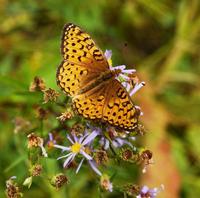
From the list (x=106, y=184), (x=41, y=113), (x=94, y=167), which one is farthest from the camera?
(x=41, y=113)

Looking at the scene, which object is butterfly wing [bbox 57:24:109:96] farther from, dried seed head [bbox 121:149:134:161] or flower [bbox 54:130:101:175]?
dried seed head [bbox 121:149:134:161]

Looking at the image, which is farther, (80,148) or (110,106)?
(80,148)

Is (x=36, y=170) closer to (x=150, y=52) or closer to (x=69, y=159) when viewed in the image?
(x=69, y=159)

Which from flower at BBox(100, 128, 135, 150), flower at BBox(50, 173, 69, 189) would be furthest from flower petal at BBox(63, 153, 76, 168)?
flower at BBox(100, 128, 135, 150)

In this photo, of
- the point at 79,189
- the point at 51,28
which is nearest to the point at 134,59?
the point at 51,28

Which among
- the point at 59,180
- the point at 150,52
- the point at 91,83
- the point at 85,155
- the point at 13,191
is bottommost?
the point at 150,52

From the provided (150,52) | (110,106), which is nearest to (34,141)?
(110,106)

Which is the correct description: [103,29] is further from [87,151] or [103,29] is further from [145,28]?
[87,151]

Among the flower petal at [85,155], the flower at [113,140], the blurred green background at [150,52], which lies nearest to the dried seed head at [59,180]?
the flower petal at [85,155]
